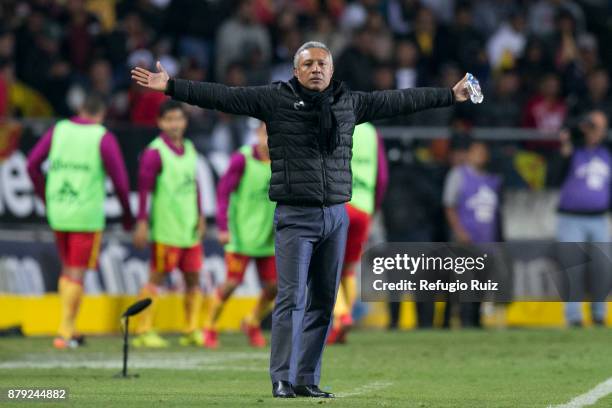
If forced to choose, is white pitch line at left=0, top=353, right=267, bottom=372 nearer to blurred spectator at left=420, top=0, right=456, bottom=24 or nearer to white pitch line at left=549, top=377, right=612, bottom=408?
white pitch line at left=549, top=377, right=612, bottom=408

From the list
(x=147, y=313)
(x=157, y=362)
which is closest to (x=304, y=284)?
(x=157, y=362)

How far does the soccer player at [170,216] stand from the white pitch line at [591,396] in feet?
17.7

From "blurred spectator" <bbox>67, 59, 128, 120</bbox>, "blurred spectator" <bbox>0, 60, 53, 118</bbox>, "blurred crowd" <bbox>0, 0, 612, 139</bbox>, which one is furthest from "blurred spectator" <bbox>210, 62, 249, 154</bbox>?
"blurred spectator" <bbox>0, 60, 53, 118</bbox>

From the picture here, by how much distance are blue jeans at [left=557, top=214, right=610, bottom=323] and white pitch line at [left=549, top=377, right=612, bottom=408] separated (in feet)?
23.4

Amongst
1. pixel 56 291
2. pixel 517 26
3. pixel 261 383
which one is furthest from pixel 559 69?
pixel 261 383

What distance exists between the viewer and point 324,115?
32.0ft

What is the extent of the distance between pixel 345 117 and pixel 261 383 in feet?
7.72

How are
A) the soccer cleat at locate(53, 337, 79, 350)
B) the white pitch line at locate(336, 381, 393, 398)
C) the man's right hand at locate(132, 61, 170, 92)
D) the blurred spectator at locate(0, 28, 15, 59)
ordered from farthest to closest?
1. the blurred spectator at locate(0, 28, 15, 59)
2. the soccer cleat at locate(53, 337, 79, 350)
3. the white pitch line at locate(336, 381, 393, 398)
4. the man's right hand at locate(132, 61, 170, 92)

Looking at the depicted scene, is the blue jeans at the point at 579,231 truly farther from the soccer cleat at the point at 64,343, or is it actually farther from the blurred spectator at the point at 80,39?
the blurred spectator at the point at 80,39

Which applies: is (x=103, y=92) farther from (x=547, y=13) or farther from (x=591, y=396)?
(x=591, y=396)

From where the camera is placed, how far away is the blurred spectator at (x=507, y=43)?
76.7 feet

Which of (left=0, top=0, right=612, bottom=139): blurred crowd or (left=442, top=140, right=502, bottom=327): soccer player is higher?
(left=0, top=0, right=612, bottom=139): blurred crowd

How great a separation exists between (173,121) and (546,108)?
7.32 metres

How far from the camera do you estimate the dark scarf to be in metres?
9.76
